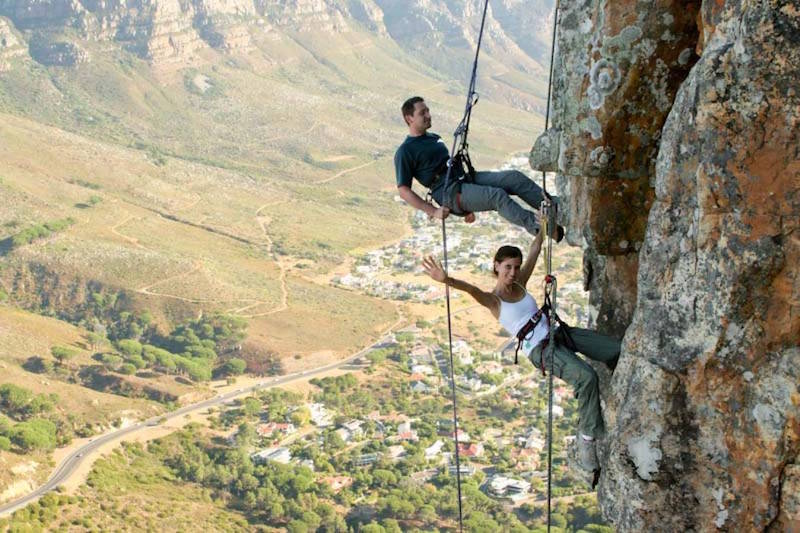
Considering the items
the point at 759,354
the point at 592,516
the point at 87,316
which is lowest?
the point at 87,316

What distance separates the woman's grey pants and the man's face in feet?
9.91

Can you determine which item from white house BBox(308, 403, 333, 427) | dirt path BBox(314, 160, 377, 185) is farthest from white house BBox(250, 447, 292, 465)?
dirt path BBox(314, 160, 377, 185)

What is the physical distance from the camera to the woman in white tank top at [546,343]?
27.6ft

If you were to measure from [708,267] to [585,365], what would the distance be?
1.96 metres

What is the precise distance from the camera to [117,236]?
78062mm

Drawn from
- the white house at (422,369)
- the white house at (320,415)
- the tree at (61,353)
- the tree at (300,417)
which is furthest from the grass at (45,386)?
the white house at (422,369)

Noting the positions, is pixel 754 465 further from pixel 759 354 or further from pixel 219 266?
pixel 219 266

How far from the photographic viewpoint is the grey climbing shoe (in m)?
8.63

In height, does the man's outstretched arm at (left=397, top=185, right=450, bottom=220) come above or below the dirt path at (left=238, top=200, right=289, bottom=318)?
above

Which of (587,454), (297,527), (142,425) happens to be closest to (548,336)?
(587,454)

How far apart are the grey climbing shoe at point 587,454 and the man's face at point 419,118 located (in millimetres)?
3882

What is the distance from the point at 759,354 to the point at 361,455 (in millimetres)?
44076

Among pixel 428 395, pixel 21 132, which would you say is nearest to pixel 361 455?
pixel 428 395

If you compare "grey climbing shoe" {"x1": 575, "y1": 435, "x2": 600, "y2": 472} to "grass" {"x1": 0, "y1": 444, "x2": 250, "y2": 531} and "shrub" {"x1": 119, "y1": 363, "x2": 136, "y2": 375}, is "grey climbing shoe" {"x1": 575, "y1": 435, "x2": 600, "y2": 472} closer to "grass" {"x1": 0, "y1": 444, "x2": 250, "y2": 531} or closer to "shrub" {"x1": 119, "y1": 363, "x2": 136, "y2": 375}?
"grass" {"x1": 0, "y1": 444, "x2": 250, "y2": 531}
